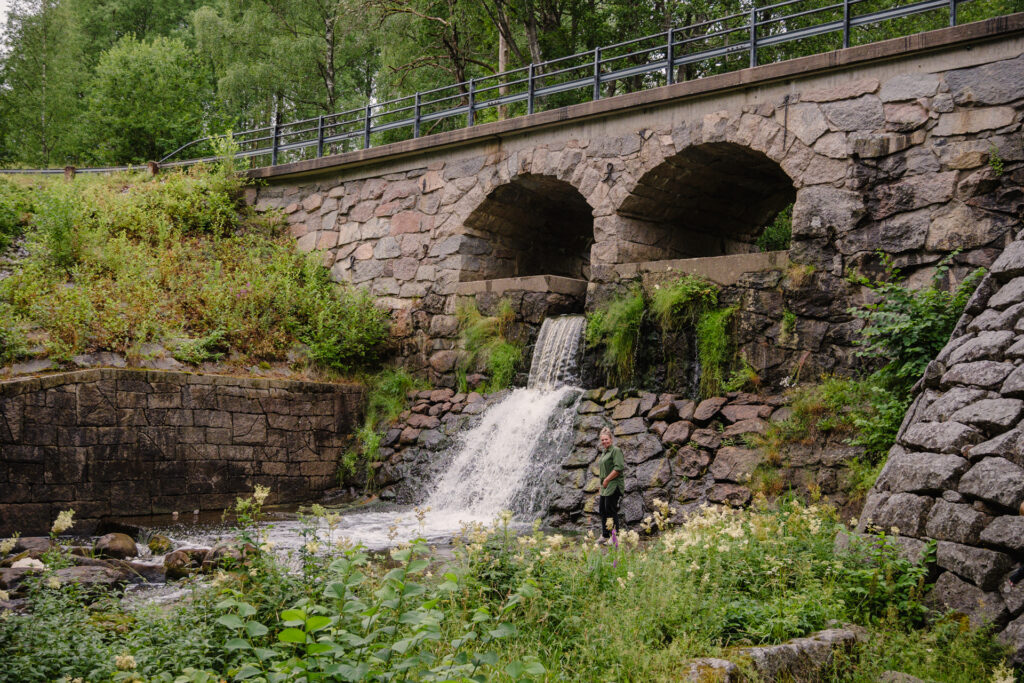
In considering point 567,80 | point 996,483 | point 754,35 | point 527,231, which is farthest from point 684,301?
point 567,80

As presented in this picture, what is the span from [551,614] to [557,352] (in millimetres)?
6869

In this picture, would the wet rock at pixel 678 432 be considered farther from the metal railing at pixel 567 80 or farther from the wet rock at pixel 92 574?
the wet rock at pixel 92 574

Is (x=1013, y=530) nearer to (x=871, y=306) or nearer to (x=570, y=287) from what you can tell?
(x=871, y=306)

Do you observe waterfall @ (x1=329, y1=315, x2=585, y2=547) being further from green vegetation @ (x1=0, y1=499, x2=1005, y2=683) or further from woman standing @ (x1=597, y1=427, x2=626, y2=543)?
green vegetation @ (x1=0, y1=499, x2=1005, y2=683)

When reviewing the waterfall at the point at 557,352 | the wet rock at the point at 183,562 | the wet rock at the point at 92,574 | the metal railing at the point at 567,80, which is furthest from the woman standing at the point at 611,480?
the metal railing at the point at 567,80

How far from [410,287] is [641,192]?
14.0 ft

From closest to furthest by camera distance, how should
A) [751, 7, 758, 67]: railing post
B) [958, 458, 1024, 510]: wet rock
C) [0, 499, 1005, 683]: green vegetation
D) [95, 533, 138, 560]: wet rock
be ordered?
[0, 499, 1005, 683]: green vegetation
[958, 458, 1024, 510]: wet rock
[95, 533, 138, 560]: wet rock
[751, 7, 758, 67]: railing post

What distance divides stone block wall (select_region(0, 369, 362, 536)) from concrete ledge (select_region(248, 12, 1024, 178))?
428 cm

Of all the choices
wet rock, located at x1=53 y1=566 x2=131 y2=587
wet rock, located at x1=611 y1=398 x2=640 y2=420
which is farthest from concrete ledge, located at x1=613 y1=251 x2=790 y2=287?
wet rock, located at x1=53 y1=566 x2=131 y2=587

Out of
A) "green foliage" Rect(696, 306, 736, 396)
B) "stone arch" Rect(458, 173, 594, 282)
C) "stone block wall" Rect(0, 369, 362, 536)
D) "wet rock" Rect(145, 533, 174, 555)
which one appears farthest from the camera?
"stone arch" Rect(458, 173, 594, 282)

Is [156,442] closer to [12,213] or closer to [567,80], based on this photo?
[12,213]

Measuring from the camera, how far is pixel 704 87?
35.8ft

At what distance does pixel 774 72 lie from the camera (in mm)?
10266

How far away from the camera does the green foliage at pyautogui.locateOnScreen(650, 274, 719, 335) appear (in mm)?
10266
